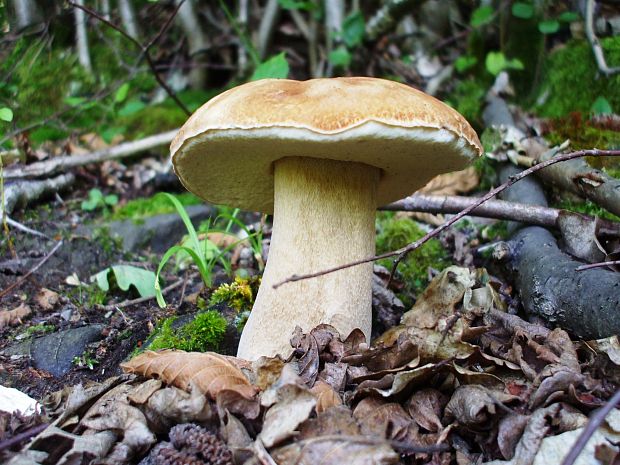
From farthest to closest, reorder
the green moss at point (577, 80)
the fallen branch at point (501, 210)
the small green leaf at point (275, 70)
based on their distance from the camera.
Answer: the green moss at point (577, 80)
the small green leaf at point (275, 70)
the fallen branch at point (501, 210)

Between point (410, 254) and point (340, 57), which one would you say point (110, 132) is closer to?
point (340, 57)

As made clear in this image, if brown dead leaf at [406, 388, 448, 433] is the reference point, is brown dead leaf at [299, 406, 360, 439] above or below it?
above

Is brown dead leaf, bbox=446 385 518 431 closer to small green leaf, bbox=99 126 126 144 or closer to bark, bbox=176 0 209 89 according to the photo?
small green leaf, bbox=99 126 126 144

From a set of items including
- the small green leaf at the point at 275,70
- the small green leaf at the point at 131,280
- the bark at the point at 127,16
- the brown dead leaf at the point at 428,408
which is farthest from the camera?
the bark at the point at 127,16

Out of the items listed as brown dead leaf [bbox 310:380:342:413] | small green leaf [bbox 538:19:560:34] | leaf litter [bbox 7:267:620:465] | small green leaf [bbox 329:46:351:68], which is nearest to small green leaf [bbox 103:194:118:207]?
small green leaf [bbox 329:46:351:68]

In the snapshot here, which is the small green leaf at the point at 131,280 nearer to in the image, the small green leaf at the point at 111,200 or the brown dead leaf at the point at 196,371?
the brown dead leaf at the point at 196,371

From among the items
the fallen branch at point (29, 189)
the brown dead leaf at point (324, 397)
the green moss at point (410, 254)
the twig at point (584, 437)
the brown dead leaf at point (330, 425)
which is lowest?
the green moss at point (410, 254)

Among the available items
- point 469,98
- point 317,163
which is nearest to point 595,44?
point 469,98

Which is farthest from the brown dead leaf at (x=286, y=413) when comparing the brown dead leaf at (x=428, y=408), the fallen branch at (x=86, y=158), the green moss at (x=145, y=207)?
the fallen branch at (x=86, y=158)
